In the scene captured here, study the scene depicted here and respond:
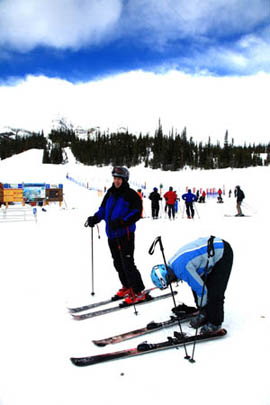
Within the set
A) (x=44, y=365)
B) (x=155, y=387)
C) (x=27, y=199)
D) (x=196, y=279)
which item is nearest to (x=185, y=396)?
(x=155, y=387)

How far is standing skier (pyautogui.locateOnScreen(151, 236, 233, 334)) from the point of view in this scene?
2.80m

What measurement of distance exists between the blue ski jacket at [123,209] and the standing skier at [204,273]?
0.93 m

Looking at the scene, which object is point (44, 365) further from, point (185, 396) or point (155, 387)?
point (185, 396)

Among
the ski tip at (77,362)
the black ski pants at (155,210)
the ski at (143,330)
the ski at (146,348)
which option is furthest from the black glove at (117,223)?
the black ski pants at (155,210)

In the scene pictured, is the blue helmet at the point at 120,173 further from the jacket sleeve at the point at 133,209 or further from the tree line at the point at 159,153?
the tree line at the point at 159,153

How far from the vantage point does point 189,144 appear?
8869 centimetres

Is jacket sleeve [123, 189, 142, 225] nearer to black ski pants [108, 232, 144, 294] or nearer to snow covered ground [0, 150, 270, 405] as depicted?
black ski pants [108, 232, 144, 294]

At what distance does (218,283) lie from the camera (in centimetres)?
288

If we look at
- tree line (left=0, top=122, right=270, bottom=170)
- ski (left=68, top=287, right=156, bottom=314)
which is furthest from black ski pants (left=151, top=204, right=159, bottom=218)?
tree line (left=0, top=122, right=270, bottom=170)

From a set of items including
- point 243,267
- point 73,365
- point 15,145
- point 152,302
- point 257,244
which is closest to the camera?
A: point 73,365

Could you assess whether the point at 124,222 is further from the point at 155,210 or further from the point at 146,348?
the point at 155,210

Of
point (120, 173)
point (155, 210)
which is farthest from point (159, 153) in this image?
point (120, 173)

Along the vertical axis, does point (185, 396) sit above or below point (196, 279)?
below

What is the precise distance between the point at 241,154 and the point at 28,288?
83.0 metres
